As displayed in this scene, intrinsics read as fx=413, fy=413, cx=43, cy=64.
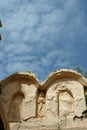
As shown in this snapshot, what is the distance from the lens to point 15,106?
595 inches

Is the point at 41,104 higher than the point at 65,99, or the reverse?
the point at 65,99

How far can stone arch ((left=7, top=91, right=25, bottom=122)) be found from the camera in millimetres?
14663

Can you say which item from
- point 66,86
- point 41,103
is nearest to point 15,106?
point 41,103

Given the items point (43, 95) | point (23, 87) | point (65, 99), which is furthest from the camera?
point (23, 87)

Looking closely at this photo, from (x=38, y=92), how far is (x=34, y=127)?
11.2ft

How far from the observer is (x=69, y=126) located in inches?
456

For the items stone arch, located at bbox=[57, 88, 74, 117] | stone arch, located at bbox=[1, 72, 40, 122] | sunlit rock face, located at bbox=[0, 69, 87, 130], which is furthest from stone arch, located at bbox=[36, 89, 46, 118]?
stone arch, located at bbox=[57, 88, 74, 117]

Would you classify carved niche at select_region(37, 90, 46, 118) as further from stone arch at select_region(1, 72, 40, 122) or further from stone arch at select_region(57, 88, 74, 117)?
stone arch at select_region(57, 88, 74, 117)

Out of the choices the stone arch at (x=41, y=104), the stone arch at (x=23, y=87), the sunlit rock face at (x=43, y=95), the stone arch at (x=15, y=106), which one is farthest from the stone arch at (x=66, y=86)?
the stone arch at (x=15, y=106)

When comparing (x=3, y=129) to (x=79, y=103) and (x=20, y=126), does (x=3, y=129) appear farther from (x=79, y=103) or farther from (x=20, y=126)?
(x=79, y=103)

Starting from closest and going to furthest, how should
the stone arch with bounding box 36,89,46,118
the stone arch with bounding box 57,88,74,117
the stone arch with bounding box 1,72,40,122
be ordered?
1. the stone arch with bounding box 57,88,74,117
2. the stone arch with bounding box 36,89,46,118
3. the stone arch with bounding box 1,72,40,122

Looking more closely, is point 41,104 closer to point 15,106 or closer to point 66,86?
point 15,106

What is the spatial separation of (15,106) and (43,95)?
110cm

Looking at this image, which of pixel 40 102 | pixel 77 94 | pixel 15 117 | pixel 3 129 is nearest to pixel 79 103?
pixel 77 94
